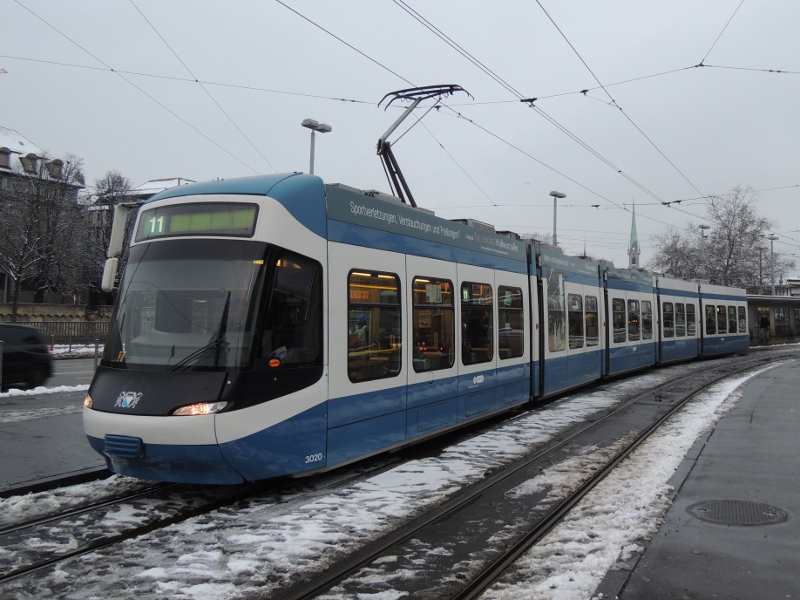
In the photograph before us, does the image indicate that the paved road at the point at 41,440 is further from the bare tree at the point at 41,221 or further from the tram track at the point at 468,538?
the bare tree at the point at 41,221

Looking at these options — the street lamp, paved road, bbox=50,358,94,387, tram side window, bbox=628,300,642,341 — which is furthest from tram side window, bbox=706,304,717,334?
paved road, bbox=50,358,94,387

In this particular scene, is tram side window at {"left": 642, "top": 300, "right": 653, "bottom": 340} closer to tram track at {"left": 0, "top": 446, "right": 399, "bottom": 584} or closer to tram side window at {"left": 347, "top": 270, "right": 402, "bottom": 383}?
tram side window at {"left": 347, "top": 270, "right": 402, "bottom": 383}

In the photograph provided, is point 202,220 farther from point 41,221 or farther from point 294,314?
point 41,221

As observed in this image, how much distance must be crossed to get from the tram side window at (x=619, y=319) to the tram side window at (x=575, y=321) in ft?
9.22

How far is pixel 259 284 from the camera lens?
593 cm

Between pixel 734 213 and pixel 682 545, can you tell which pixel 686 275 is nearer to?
pixel 734 213

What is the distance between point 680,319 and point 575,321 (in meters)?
10.8

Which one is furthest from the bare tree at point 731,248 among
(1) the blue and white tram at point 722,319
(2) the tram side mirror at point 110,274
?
(2) the tram side mirror at point 110,274

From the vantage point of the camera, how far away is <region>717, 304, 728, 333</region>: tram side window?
27269 millimetres

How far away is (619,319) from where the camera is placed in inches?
694

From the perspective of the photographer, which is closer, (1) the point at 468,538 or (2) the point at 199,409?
(1) the point at 468,538

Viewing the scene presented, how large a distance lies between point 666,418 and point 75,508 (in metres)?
9.41

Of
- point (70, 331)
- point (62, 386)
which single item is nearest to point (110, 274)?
point (62, 386)

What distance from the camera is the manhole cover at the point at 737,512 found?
575 centimetres
